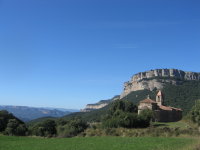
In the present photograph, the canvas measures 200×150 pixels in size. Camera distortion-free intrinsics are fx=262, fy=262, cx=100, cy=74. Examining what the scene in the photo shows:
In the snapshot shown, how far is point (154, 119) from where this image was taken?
71188mm

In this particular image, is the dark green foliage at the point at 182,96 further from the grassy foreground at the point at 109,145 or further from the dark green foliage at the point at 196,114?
the grassy foreground at the point at 109,145

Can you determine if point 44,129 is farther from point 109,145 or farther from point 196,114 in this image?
point 109,145

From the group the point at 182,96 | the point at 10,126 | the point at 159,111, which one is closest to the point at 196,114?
the point at 159,111

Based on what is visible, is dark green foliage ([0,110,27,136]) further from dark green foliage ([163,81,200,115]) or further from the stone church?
dark green foliage ([163,81,200,115])

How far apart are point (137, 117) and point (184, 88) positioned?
108175mm

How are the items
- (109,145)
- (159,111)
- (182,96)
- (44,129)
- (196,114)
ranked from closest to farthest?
(109,145)
(196,114)
(44,129)
(159,111)
(182,96)

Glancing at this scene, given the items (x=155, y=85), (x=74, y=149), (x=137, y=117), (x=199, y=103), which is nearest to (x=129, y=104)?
(x=137, y=117)

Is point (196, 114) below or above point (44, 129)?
above

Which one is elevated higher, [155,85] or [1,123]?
[155,85]

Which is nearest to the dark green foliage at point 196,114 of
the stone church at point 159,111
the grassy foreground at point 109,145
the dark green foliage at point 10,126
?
the stone church at point 159,111

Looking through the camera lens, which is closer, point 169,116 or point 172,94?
point 169,116

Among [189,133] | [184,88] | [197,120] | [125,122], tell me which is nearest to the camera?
[189,133]

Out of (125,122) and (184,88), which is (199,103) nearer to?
(125,122)

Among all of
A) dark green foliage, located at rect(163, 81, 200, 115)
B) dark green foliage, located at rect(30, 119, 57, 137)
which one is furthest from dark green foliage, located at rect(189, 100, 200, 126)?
dark green foliage, located at rect(163, 81, 200, 115)
